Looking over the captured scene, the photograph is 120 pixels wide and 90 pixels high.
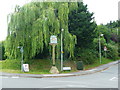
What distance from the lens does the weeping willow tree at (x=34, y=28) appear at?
2234 cm

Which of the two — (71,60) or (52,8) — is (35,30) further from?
(71,60)

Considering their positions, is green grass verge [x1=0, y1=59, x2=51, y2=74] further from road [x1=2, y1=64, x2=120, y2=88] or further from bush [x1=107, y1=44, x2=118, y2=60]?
bush [x1=107, y1=44, x2=118, y2=60]

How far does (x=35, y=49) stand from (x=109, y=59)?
2463cm

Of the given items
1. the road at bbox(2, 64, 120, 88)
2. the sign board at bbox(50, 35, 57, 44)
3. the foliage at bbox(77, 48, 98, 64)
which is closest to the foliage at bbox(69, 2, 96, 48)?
the foliage at bbox(77, 48, 98, 64)

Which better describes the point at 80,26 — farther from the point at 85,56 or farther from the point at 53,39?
the point at 53,39

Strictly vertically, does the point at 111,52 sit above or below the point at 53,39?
below

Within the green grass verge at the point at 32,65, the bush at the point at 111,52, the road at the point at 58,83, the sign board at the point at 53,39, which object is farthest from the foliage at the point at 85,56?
the road at the point at 58,83

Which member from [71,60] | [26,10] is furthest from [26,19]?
[71,60]

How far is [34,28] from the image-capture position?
22.3 meters

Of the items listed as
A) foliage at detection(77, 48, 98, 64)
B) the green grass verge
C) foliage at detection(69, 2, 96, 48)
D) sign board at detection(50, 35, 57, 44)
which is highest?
foliage at detection(69, 2, 96, 48)

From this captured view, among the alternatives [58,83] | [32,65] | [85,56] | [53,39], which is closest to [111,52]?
[85,56]

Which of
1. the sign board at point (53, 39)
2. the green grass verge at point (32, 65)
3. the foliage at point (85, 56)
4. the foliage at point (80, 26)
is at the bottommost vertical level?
the green grass verge at point (32, 65)

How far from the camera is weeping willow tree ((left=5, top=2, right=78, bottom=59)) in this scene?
73.3ft

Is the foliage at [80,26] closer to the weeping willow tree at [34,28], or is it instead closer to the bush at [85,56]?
the bush at [85,56]
